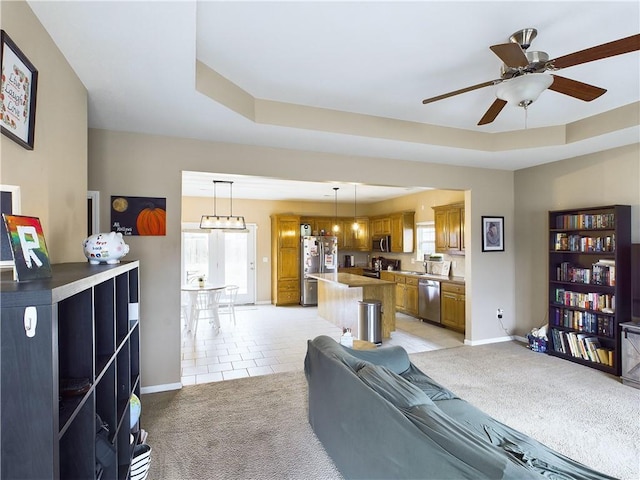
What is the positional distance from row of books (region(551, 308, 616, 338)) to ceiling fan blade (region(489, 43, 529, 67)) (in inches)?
138

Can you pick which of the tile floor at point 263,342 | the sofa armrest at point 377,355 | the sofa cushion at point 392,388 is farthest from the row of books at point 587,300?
the sofa cushion at point 392,388

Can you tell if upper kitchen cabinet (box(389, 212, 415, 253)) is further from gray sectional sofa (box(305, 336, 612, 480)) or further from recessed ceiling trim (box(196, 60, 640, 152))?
gray sectional sofa (box(305, 336, 612, 480))

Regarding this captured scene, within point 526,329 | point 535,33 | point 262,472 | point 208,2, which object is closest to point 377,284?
point 526,329

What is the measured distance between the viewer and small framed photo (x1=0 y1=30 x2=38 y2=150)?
138 centimetres

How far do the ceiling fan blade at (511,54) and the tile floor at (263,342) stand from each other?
3.67 meters

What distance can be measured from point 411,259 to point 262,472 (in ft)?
20.1

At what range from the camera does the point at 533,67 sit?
2062 millimetres

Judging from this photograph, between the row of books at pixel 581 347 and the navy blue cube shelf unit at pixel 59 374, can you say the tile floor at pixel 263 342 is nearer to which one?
the row of books at pixel 581 347

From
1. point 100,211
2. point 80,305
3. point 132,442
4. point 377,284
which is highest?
point 100,211

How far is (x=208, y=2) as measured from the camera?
1.88 metres

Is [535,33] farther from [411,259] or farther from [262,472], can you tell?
[411,259]

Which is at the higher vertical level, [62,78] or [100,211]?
[62,78]

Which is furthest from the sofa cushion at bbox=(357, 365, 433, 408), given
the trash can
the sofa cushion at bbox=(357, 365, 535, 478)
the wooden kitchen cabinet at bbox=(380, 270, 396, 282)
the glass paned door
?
the glass paned door

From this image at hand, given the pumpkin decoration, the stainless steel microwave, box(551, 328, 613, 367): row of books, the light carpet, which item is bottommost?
the light carpet
